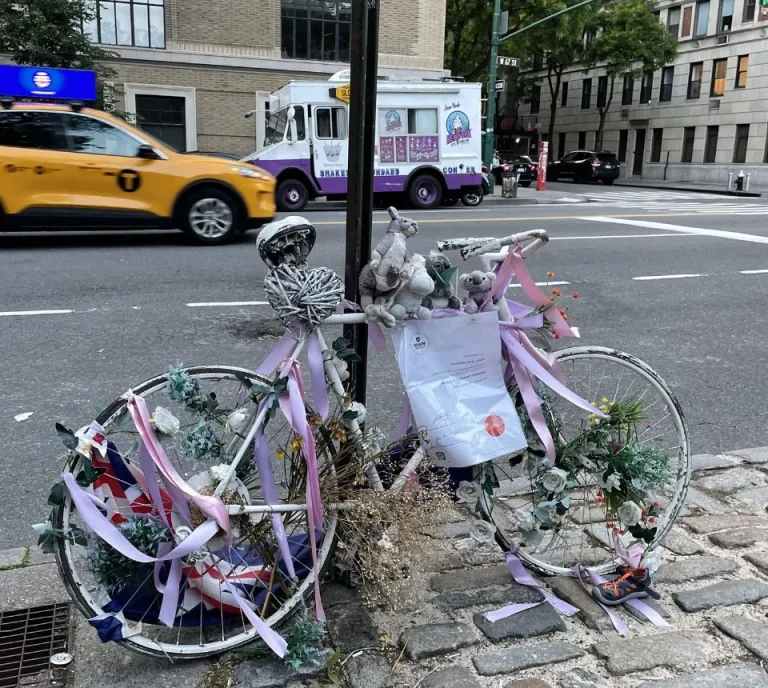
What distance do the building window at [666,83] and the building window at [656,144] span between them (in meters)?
1.74

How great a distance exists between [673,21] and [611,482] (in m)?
46.0

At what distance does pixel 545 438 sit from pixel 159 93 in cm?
2376

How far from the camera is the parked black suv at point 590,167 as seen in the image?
38.1 m

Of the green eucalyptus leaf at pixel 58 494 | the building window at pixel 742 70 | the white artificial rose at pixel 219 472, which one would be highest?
the building window at pixel 742 70

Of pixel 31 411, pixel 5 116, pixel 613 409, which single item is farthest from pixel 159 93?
pixel 613 409

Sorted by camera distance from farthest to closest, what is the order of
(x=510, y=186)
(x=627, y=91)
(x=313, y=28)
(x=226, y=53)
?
(x=627, y=91), (x=313, y=28), (x=226, y=53), (x=510, y=186)

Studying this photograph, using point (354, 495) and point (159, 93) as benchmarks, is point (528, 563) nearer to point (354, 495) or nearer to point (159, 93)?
point (354, 495)

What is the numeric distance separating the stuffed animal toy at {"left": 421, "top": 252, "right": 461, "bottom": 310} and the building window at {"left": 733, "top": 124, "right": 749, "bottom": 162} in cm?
4030

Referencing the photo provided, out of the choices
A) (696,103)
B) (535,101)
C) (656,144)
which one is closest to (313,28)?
(696,103)

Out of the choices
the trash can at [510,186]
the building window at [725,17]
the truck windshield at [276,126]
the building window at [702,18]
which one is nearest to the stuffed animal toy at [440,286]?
the truck windshield at [276,126]

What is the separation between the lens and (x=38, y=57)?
1839 cm

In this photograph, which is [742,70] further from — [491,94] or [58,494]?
[58,494]

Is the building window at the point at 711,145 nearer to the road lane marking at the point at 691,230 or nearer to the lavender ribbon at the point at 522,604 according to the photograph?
the road lane marking at the point at 691,230

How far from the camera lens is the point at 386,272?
2.43m
